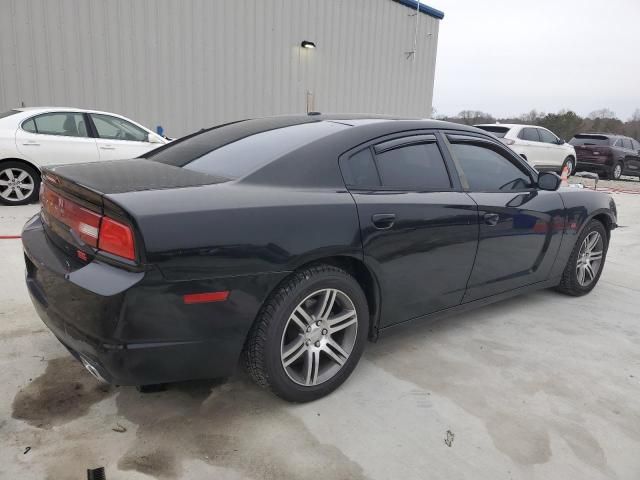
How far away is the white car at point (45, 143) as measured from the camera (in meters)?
6.52

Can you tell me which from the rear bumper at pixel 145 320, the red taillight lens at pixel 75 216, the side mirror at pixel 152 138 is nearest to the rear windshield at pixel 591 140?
the side mirror at pixel 152 138

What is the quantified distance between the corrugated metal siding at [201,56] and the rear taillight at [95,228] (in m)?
8.83

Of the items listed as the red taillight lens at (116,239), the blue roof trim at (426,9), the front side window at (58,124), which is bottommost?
the red taillight lens at (116,239)

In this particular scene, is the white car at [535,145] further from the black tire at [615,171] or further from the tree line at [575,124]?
the tree line at [575,124]

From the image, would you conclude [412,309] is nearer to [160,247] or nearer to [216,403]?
[216,403]

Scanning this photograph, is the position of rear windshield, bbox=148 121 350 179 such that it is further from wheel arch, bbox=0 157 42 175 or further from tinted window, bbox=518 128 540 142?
tinted window, bbox=518 128 540 142

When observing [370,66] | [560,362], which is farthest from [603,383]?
[370,66]

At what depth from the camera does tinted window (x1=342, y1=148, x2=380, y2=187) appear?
250 cm

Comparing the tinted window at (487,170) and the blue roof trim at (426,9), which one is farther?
the blue roof trim at (426,9)

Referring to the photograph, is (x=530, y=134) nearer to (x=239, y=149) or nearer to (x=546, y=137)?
(x=546, y=137)

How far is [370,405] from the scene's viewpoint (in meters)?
2.42

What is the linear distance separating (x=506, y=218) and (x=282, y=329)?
1.81 meters

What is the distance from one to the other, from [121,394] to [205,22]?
34.8 feet

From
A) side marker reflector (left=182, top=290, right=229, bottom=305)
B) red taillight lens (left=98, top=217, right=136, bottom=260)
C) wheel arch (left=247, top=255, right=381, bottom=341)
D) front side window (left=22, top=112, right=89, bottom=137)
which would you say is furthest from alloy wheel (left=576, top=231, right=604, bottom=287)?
front side window (left=22, top=112, right=89, bottom=137)
